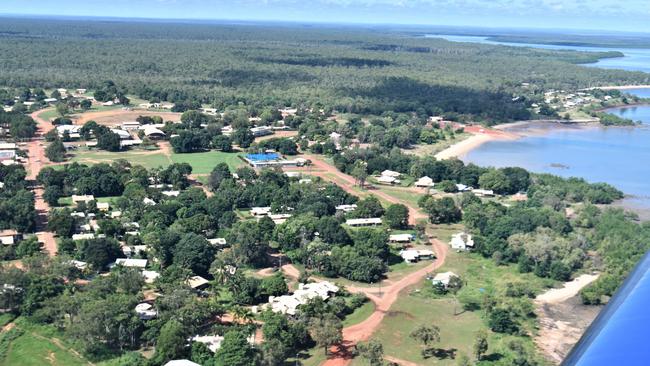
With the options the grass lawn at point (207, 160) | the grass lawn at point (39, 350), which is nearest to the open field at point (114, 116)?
the grass lawn at point (207, 160)

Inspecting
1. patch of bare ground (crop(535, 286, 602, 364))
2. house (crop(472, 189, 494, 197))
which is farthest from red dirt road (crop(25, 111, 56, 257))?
house (crop(472, 189, 494, 197))

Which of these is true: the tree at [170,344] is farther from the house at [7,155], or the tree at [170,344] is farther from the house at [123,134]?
the house at [123,134]

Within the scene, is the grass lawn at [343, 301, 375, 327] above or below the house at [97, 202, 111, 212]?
below

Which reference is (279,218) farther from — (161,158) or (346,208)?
(161,158)

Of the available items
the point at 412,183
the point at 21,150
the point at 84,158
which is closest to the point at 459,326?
the point at 412,183

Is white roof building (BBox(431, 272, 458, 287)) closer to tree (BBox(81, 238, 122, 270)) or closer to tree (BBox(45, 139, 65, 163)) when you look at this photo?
tree (BBox(81, 238, 122, 270))

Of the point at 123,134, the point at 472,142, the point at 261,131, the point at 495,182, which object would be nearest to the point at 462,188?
the point at 495,182

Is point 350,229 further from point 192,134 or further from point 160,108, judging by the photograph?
point 160,108
